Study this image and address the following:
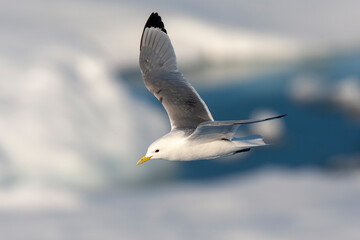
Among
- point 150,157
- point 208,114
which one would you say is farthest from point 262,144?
point 150,157

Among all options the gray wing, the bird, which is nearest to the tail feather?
the bird

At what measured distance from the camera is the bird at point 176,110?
6.73 metres

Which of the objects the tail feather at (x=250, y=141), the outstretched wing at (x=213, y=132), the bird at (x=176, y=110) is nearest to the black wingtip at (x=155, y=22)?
the bird at (x=176, y=110)

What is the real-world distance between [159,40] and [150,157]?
1.52 metres

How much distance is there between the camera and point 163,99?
7406 millimetres

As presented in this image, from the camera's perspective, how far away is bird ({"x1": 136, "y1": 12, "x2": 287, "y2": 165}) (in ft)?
22.1

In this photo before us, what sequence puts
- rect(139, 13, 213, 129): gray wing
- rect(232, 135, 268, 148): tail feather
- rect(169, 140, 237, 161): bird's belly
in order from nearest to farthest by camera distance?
rect(169, 140, 237, 161): bird's belly < rect(232, 135, 268, 148): tail feather < rect(139, 13, 213, 129): gray wing

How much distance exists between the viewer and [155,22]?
7332 mm

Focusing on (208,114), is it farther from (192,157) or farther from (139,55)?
(139,55)

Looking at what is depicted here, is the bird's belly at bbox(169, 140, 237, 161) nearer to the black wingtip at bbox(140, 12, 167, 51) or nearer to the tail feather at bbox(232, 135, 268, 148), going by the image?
the tail feather at bbox(232, 135, 268, 148)

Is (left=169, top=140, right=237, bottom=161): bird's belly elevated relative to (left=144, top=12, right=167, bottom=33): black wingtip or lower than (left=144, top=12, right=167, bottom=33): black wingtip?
lower

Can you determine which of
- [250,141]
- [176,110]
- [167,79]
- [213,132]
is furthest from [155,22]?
[250,141]

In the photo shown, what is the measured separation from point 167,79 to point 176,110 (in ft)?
1.32

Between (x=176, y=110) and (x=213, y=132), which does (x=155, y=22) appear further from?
(x=213, y=132)
